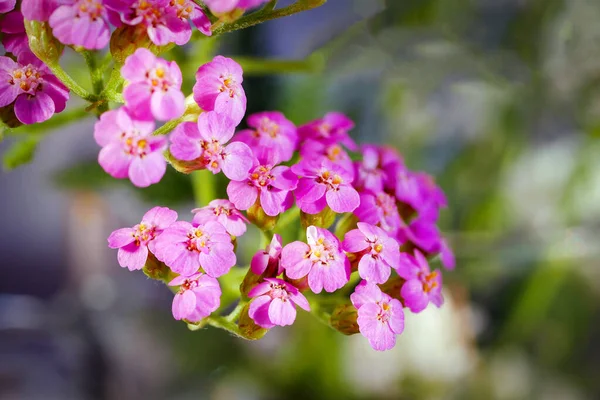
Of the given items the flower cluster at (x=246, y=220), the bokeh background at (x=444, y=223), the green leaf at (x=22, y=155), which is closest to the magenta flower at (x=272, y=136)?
the flower cluster at (x=246, y=220)

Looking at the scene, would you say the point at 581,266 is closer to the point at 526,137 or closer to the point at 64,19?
the point at 526,137

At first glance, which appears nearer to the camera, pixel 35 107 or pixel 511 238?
pixel 35 107

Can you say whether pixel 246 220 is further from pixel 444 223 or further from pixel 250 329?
pixel 444 223

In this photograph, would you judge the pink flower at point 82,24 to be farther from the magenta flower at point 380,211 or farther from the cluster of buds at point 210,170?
the magenta flower at point 380,211

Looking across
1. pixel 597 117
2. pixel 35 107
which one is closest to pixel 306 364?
pixel 597 117

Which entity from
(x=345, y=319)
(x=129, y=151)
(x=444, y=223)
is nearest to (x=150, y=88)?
(x=129, y=151)

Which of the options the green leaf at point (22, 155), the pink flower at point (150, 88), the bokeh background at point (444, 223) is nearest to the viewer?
the pink flower at point (150, 88)

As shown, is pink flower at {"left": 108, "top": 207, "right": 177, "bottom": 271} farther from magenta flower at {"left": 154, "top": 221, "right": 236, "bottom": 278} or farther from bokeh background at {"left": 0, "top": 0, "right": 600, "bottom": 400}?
bokeh background at {"left": 0, "top": 0, "right": 600, "bottom": 400}
